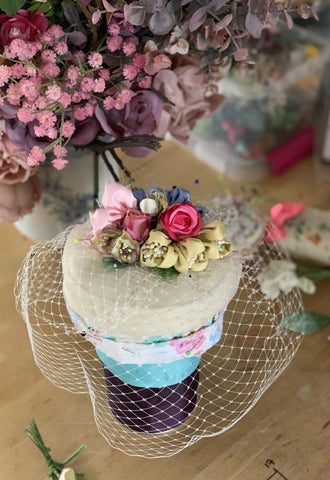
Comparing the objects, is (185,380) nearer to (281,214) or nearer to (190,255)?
(190,255)

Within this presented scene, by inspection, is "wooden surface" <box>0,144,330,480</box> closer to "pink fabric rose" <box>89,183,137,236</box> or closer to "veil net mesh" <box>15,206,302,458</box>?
"veil net mesh" <box>15,206,302,458</box>

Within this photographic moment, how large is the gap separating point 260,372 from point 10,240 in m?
0.48

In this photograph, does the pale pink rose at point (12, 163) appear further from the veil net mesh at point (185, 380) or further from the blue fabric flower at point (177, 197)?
the blue fabric flower at point (177, 197)

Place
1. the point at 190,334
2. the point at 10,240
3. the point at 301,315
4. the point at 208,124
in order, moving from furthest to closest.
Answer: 1. the point at 208,124
2. the point at 10,240
3. the point at 301,315
4. the point at 190,334

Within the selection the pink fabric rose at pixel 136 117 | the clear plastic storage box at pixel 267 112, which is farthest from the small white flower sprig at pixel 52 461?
the clear plastic storage box at pixel 267 112

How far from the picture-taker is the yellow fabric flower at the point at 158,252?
0.58 meters

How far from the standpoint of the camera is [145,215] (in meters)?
0.60

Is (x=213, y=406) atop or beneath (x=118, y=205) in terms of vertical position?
beneath

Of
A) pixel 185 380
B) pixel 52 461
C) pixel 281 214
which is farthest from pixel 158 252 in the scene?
pixel 281 214

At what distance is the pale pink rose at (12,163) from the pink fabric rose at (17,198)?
24mm

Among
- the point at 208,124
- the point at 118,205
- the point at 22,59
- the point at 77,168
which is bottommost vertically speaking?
the point at 208,124

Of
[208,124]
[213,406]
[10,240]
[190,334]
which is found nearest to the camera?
[190,334]

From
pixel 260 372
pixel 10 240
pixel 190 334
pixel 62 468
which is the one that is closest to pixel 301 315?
pixel 260 372

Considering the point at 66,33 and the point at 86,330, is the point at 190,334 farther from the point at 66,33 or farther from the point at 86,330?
the point at 66,33
